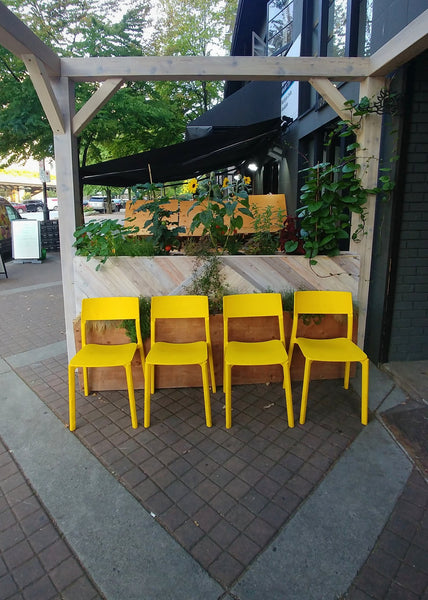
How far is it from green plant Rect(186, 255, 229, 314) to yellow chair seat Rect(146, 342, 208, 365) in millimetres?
479

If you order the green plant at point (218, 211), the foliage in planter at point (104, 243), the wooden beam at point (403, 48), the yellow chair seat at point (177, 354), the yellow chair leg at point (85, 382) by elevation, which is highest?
the wooden beam at point (403, 48)

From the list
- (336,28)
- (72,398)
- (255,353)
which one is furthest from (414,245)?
(336,28)

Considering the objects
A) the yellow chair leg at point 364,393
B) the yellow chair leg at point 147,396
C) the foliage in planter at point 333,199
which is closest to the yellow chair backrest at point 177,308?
the yellow chair leg at point 147,396

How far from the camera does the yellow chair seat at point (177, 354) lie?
8.90 ft

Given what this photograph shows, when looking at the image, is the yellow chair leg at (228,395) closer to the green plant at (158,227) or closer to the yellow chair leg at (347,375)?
the yellow chair leg at (347,375)

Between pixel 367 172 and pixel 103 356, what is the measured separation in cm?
274

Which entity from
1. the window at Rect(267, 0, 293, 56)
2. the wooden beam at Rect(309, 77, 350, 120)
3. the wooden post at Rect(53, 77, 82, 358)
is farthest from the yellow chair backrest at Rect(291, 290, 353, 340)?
the window at Rect(267, 0, 293, 56)

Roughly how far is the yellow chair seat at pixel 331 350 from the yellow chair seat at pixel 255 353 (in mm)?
189

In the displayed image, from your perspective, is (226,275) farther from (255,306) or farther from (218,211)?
(218,211)

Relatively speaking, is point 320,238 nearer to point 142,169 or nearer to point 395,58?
point 395,58

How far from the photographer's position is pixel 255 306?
10.4 ft

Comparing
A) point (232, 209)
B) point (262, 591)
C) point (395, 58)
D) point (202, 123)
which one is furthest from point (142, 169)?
point (262, 591)

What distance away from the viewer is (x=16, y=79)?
327 inches

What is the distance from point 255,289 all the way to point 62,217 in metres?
1.86
